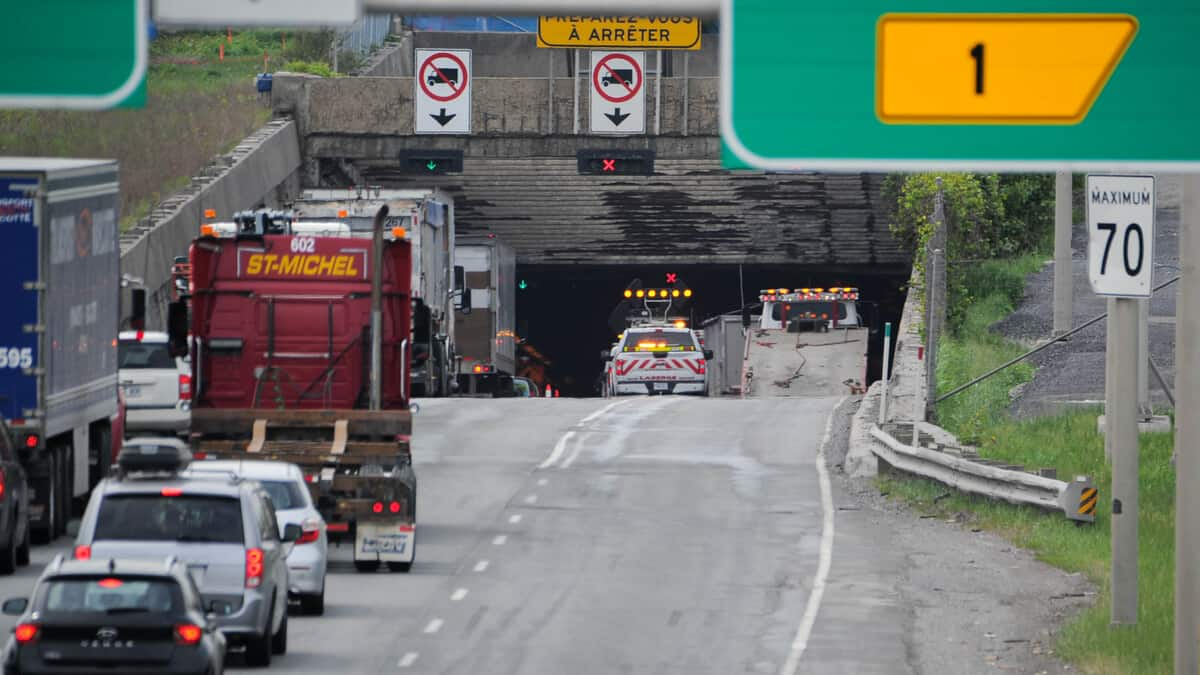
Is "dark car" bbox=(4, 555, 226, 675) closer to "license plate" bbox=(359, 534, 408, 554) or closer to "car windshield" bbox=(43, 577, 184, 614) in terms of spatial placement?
"car windshield" bbox=(43, 577, 184, 614)

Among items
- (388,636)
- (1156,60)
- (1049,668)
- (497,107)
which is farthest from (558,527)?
(497,107)

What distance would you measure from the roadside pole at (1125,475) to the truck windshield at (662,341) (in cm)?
3358

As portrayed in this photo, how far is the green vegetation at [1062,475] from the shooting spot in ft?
61.7

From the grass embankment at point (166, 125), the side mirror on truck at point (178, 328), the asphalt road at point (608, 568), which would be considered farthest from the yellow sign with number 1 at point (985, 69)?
the grass embankment at point (166, 125)

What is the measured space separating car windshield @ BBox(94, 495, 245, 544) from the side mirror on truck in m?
9.83

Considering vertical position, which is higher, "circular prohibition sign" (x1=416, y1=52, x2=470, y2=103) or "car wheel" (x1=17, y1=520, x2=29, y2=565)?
"circular prohibition sign" (x1=416, y1=52, x2=470, y2=103)

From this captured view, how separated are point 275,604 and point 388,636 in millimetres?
2189

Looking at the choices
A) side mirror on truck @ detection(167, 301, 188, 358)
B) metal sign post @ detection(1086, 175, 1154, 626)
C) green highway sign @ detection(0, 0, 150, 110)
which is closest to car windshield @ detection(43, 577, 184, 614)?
green highway sign @ detection(0, 0, 150, 110)

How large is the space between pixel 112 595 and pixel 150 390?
62.0 ft

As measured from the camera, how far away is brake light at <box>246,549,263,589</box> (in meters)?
16.6

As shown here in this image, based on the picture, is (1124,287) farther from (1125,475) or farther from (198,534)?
(198,534)

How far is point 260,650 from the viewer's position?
672 inches

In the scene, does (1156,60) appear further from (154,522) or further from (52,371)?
(52,371)

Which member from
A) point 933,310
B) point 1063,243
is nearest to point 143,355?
point 933,310
